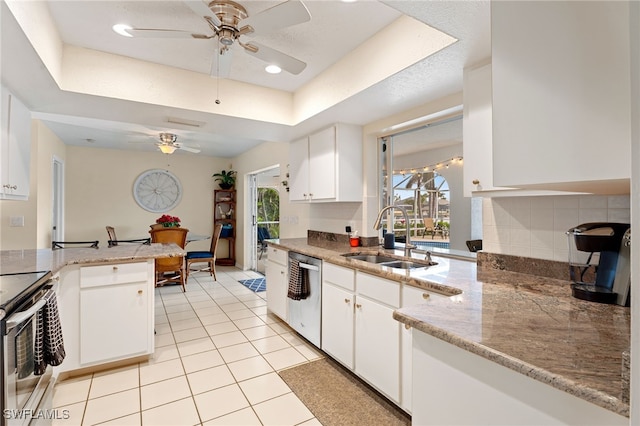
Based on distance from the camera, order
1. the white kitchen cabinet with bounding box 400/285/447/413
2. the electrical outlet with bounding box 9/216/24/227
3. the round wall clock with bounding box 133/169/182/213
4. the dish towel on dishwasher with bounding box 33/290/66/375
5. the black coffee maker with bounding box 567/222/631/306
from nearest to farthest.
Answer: the black coffee maker with bounding box 567/222/631/306 → the dish towel on dishwasher with bounding box 33/290/66/375 → the white kitchen cabinet with bounding box 400/285/447/413 → the electrical outlet with bounding box 9/216/24/227 → the round wall clock with bounding box 133/169/182/213

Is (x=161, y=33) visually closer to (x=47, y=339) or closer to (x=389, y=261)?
(x=47, y=339)

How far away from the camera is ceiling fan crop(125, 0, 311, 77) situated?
1509 millimetres

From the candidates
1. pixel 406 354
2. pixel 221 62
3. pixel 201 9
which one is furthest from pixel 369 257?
pixel 201 9

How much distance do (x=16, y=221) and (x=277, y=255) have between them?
10.7 ft

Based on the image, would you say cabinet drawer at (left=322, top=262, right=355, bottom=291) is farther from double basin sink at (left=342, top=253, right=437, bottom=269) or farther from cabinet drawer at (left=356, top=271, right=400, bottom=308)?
double basin sink at (left=342, top=253, right=437, bottom=269)

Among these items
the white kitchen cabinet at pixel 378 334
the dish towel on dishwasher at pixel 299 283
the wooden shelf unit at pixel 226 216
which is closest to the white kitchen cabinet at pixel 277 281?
the dish towel on dishwasher at pixel 299 283

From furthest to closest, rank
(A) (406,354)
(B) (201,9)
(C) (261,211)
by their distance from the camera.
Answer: (C) (261,211) → (A) (406,354) → (B) (201,9)

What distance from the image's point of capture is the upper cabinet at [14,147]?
2100 millimetres

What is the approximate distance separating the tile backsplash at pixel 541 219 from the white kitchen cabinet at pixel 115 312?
2.64 metres

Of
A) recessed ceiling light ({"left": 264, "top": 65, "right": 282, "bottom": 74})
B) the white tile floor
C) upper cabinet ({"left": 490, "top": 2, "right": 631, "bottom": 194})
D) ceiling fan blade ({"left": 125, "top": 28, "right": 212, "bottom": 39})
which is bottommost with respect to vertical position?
the white tile floor

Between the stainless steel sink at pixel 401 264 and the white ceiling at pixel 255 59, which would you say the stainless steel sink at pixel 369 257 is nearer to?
the stainless steel sink at pixel 401 264

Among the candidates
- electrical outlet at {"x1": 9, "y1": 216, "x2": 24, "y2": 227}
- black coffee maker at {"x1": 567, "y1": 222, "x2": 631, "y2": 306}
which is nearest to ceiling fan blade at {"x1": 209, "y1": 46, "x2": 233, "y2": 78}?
black coffee maker at {"x1": 567, "y1": 222, "x2": 631, "y2": 306}

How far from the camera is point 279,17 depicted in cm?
157

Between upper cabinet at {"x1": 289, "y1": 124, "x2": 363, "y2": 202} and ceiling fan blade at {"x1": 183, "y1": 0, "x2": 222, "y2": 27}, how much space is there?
5.26ft
